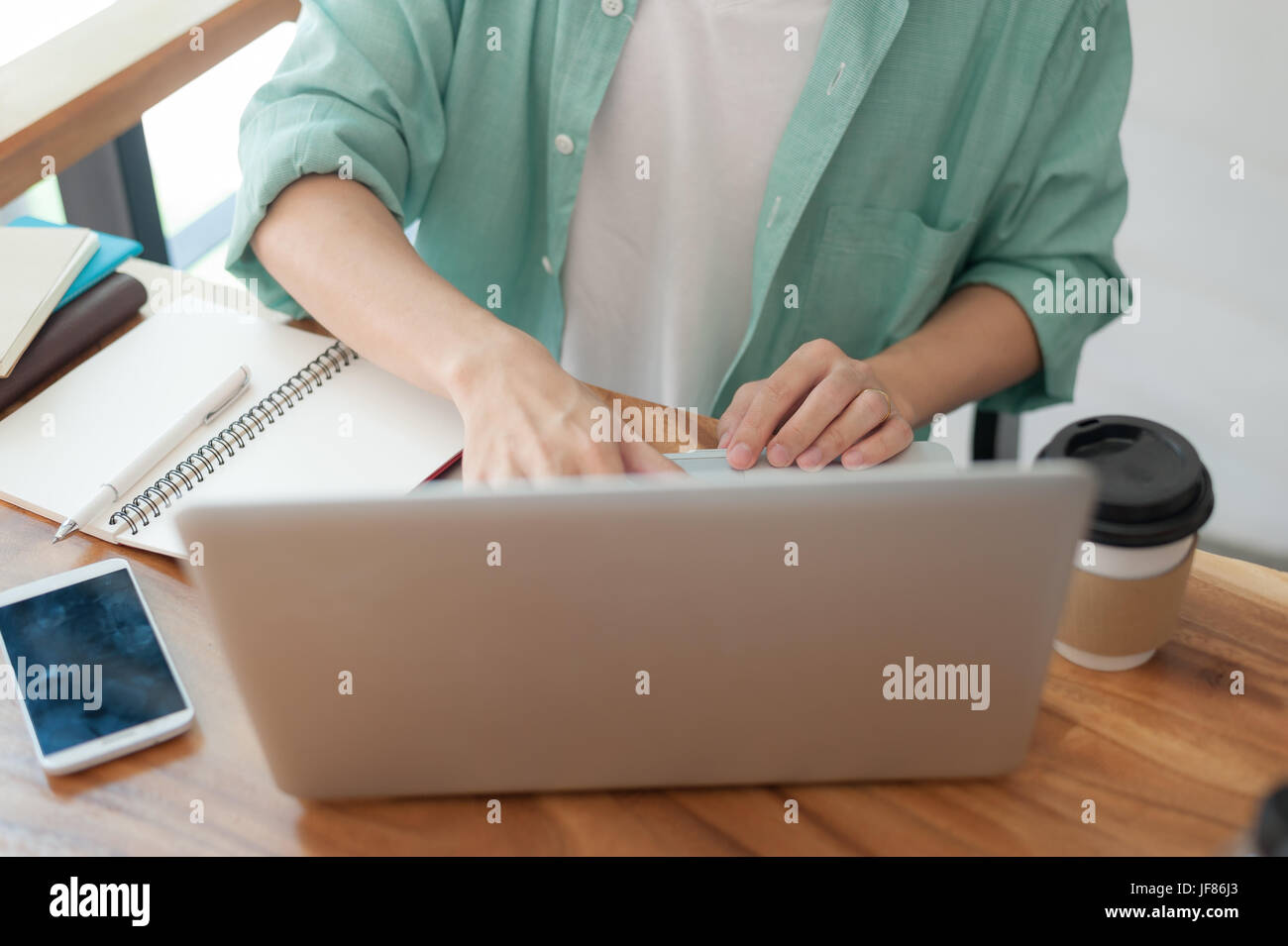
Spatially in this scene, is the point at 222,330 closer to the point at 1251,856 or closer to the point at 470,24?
the point at 470,24

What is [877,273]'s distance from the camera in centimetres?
103

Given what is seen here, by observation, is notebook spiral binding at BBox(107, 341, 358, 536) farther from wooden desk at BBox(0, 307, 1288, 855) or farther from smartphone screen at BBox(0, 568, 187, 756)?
wooden desk at BBox(0, 307, 1288, 855)

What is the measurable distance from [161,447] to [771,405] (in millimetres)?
Answer: 452

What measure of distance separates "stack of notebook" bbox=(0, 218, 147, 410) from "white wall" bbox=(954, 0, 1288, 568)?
1.40 m

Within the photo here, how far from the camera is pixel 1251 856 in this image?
0.50 meters

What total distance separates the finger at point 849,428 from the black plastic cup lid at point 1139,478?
134 mm

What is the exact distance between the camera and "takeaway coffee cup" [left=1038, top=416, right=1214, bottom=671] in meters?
0.56

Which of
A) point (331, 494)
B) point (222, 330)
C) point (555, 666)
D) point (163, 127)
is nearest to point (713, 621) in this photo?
point (555, 666)

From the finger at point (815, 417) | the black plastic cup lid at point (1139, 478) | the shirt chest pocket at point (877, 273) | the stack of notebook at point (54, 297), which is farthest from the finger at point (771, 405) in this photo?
the stack of notebook at point (54, 297)

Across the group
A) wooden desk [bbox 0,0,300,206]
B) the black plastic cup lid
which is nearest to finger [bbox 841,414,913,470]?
the black plastic cup lid

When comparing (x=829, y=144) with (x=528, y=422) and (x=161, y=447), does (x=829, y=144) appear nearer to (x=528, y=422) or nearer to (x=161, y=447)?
(x=528, y=422)

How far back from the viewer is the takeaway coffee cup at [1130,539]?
0.56m

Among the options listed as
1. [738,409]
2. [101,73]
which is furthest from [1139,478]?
[101,73]

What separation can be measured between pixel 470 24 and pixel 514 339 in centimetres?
36
